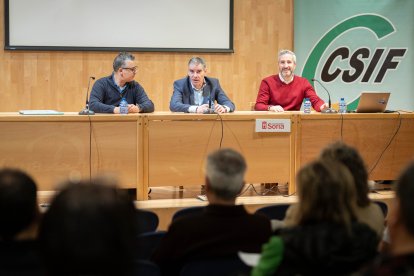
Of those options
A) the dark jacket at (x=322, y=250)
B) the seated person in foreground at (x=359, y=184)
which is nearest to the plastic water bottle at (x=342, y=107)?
the seated person in foreground at (x=359, y=184)

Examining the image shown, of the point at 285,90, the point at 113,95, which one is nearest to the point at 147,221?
the point at 113,95

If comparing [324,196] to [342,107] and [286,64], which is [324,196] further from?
[286,64]

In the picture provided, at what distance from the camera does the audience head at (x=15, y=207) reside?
5.85 feet

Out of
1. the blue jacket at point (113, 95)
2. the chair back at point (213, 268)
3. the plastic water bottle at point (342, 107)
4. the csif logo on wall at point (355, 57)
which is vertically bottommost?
the chair back at point (213, 268)

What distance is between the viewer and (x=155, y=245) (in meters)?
2.74

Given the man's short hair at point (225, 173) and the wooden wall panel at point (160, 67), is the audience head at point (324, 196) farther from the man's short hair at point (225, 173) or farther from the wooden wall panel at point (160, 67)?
the wooden wall panel at point (160, 67)

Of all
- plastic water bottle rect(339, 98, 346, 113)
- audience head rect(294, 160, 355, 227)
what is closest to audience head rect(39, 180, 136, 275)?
audience head rect(294, 160, 355, 227)

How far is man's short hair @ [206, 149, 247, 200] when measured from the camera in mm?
2625

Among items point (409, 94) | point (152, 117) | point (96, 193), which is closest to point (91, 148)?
point (152, 117)

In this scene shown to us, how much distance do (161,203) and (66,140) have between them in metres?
0.87

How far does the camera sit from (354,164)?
2.77 metres

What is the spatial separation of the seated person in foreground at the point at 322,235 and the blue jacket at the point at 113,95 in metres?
3.26

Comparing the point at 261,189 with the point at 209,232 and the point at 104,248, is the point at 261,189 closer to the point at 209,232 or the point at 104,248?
the point at 209,232

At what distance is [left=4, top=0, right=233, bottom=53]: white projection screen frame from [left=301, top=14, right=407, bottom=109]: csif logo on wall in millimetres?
1174
